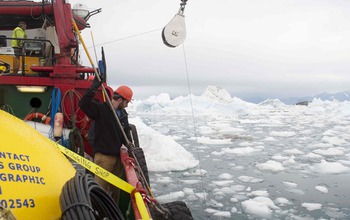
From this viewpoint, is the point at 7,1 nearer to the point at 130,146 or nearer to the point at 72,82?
the point at 72,82

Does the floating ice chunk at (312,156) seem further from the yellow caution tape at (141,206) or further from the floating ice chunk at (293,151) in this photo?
the yellow caution tape at (141,206)

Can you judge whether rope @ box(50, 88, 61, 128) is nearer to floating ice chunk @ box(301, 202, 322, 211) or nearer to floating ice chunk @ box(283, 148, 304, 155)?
floating ice chunk @ box(301, 202, 322, 211)

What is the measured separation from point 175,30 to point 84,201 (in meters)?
3.30

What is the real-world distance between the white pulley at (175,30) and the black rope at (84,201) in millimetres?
2966

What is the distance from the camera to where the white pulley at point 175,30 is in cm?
Answer: 434

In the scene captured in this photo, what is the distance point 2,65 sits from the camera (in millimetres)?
2006

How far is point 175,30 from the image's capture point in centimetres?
440

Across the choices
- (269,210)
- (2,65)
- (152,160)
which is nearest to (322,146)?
(152,160)

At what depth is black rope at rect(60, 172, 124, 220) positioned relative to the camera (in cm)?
144

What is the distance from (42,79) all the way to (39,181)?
3596 millimetres

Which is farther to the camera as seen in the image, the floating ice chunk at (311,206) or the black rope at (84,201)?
the floating ice chunk at (311,206)

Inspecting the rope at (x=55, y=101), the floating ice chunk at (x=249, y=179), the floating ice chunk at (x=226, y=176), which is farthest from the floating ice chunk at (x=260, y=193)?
the rope at (x=55, y=101)

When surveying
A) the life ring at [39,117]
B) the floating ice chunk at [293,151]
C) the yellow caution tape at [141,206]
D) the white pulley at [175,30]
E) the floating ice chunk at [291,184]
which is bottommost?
the floating ice chunk at [293,151]

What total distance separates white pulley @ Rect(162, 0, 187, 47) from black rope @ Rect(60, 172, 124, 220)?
2966 mm
